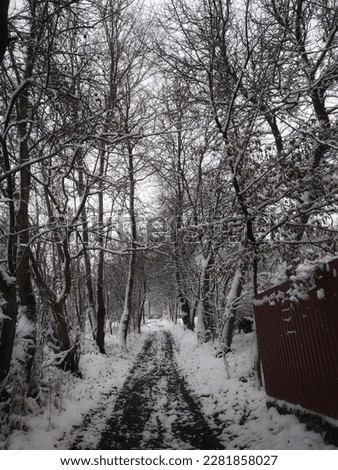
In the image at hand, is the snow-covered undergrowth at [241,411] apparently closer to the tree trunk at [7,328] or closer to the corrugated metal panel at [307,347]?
the corrugated metal panel at [307,347]

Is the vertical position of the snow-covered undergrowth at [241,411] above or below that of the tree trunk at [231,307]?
below

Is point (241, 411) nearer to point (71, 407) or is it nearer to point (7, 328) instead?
point (71, 407)

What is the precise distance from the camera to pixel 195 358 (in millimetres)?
11711

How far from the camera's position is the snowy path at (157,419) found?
4.58 meters

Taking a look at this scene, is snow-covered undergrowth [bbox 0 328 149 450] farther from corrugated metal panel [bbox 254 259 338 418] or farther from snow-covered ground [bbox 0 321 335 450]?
corrugated metal panel [bbox 254 259 338 418]

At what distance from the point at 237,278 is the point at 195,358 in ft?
15.5

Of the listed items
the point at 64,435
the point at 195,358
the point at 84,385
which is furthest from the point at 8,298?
the point at 195,358

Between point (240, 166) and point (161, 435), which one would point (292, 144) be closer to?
point (240, 166)

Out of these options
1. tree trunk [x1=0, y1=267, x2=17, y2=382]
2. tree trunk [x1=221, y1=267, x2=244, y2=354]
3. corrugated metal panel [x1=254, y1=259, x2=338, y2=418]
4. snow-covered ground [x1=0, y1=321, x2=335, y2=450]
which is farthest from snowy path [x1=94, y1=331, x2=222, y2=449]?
tree trunk [x1=0, y1=267, x2=17, y2=382]

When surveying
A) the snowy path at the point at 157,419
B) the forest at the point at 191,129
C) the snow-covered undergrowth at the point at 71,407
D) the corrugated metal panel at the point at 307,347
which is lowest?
the snowy path at the point at 157,419

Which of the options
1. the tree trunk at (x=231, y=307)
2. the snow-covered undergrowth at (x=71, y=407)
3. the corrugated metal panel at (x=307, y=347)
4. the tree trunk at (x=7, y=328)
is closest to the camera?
the corrugated metal panel at (x=307, y=347)

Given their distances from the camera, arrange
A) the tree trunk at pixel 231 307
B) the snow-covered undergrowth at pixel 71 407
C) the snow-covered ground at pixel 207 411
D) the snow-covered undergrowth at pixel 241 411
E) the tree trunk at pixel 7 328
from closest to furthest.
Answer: the snow-covered undergrowth at pixel 241 411 < the snow-covered ground at pixel 207 411 < the snow-covered undergrowth at pixel 71 407 < the tree trunk at pixel 7 328 < the tree trunk at pixel 231 307

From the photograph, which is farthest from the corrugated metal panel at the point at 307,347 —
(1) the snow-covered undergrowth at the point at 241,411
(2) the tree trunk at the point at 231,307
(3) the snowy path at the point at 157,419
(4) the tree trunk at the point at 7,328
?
(4) the tree trunk at the point at 7,328

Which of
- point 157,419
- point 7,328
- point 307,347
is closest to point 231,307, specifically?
point 157,419
